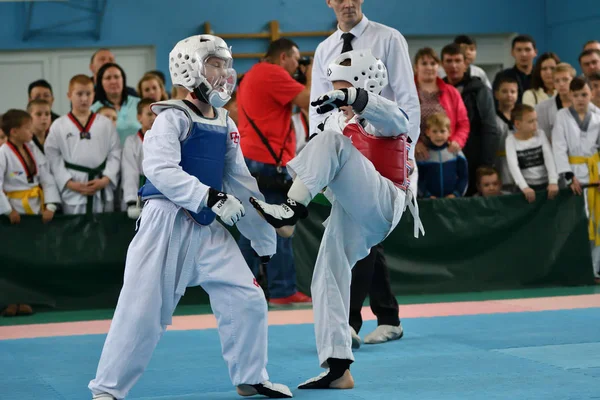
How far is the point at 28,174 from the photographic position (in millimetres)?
7277

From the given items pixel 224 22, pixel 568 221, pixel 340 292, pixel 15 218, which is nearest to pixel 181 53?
pixel 340 292

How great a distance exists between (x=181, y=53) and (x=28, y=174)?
393 cm

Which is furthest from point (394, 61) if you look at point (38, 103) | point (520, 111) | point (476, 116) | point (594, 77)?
point (594, 77)

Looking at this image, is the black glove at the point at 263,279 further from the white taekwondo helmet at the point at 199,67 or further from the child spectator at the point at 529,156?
the white taekwondo helmet at the point at 199,67

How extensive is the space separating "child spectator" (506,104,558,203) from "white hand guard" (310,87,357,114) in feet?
14.8

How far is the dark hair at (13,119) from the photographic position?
7156 millimetres

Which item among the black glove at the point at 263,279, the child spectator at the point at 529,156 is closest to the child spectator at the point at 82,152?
the black glove at the point at 263,279

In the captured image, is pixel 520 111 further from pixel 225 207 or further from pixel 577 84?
pixel 225 207

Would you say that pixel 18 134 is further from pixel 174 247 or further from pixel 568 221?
pixel 568 221

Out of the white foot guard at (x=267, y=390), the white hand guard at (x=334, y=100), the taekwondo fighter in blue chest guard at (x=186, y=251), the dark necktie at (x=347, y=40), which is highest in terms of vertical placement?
the dark necktie at (x=347, y=40)

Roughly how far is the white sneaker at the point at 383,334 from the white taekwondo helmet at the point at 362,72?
1695 millimetres

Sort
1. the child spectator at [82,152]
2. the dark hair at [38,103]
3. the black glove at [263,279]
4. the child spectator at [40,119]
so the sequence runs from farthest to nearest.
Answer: the dark hair at [38,103]
the child spectator at [40,119]
the black glove at [263,279]
the child spectator at [82,152]

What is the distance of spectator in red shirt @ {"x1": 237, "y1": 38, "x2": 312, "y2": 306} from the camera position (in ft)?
22.7

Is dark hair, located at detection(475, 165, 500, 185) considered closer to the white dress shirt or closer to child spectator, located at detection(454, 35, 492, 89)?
child spectator, located at detection(454, 35, 492, 89)
